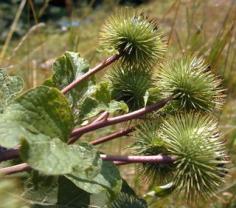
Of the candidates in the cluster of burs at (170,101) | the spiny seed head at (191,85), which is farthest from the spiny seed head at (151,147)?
the spiny seed head at (191,85)

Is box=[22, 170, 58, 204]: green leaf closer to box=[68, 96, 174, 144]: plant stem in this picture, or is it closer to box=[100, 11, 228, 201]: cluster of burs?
box=[68, 96, 174, 144]: plant stem

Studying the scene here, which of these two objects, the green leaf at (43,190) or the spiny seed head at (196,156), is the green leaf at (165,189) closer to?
the spiny seed head at (196,156)

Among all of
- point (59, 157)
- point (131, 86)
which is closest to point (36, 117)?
point (59, 157)

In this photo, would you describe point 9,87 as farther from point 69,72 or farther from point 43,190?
point 43,190

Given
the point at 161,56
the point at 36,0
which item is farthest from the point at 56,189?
the point at 36,0

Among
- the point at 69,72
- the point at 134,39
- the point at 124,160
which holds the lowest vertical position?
the point at 124,160
